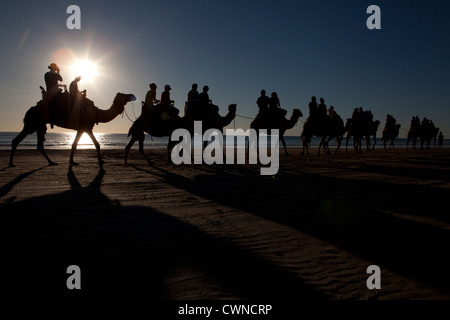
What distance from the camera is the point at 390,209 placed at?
4363mm

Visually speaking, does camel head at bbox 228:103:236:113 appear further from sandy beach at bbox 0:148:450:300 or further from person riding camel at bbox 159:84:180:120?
Result: sandy beach at bbox 0:148:450:300

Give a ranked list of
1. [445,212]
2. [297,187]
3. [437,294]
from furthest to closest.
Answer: [297,187] < [445,212] < [437,294]

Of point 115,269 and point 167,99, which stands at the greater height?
point 167,99

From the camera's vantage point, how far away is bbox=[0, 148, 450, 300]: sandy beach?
2.23 meters

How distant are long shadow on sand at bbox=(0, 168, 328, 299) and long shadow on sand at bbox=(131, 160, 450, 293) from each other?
104cm

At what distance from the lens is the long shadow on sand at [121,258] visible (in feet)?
7.18

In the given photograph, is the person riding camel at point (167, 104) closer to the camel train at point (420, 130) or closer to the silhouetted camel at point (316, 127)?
the silhouetted camel at point (316, 127)

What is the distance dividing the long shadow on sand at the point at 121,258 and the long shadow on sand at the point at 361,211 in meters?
1.04

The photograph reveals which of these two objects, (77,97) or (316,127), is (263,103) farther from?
(77,97)

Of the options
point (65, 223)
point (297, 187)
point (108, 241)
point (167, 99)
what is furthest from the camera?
point (167, 99)

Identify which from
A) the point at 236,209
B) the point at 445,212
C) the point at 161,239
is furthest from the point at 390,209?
the point at 161,239

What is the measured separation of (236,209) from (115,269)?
223cm

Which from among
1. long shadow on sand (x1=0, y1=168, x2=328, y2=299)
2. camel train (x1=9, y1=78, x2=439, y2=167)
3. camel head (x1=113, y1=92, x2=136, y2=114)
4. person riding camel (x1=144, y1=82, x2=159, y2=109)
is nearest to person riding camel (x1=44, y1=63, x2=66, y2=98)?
camel train (x1=9, y1=78, x2=439, y2=167)
